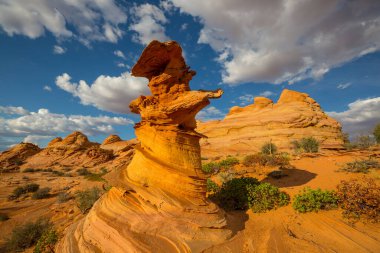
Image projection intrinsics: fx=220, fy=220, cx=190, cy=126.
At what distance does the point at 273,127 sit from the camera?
3603 cm

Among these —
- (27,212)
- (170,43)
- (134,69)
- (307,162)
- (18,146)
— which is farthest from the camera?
(18,146)

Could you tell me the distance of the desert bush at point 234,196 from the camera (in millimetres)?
8268

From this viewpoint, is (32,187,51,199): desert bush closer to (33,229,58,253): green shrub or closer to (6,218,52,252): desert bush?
(6,218,52,252): desert bush

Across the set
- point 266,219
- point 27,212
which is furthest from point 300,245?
point 27,212

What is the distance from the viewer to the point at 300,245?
5.25 meters

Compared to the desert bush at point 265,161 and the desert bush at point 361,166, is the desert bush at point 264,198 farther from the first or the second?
the desert bush at point 265,161

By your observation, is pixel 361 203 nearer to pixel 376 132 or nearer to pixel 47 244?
pixel 47 244

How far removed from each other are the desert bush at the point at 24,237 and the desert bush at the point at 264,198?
27.1ft

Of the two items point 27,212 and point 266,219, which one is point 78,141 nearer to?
point 27,212

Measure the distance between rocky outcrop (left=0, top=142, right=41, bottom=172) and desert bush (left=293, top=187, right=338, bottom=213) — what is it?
124 ft

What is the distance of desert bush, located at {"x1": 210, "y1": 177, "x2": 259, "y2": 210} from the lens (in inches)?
326

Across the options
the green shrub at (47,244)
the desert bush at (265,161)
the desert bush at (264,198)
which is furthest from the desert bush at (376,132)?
the green shrub at (47,244)

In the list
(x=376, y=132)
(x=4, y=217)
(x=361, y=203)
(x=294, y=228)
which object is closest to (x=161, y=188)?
(x=294, y=228)

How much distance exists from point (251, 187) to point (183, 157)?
388 cm
